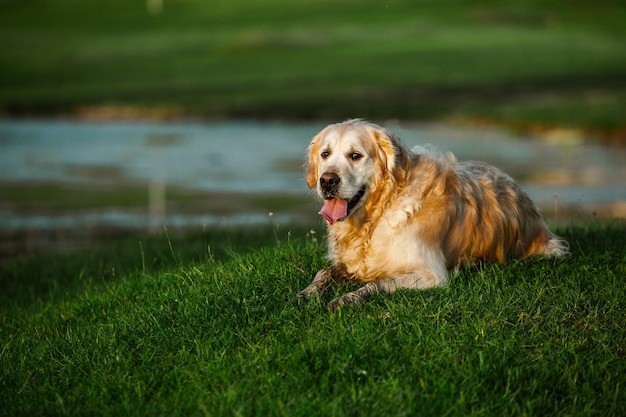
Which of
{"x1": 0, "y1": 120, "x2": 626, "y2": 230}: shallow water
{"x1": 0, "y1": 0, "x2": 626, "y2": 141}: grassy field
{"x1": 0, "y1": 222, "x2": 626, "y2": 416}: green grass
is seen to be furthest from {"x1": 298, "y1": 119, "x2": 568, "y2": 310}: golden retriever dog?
{"x1": 0, "y1": 0, "x2": 626, "y2": 141}: grassy field

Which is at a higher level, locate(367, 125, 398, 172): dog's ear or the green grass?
locate(367, 125, 398, 172): dog's ear

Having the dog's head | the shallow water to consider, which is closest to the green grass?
the dog's head

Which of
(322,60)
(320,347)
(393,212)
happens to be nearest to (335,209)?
(393,212)

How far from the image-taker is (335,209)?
7.19m

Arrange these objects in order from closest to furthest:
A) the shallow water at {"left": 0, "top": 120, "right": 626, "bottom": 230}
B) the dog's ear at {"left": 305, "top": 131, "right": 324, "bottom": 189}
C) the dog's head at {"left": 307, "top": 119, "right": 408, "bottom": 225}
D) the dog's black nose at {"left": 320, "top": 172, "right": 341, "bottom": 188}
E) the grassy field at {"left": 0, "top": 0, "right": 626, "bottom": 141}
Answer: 1. the dog's black nose at {"left": 320, "top": 172, "right": 341, "bottom": 188}
2. the dog's head at {"left": 307, "top": 119, "right": 408, "bottom": 225}
3. the dog's ear at {"left": 305, "top": 131, "right": 324, "bottom": 189}
4. the shallow water at {"left": 0, "top": 120, "right": 626, "bottom": 230}
5. the grassy field at {"left": 0, "top": 0, "right": 626, "bottom": 141}

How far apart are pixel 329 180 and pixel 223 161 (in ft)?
49.9

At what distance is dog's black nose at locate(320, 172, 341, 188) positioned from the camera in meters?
6.95

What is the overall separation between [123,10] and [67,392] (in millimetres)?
68468

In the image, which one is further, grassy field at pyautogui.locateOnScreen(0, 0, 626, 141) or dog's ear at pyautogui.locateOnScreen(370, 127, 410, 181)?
grassy field at pyautogui.locateOnScreen(0, 0, 626, 141)

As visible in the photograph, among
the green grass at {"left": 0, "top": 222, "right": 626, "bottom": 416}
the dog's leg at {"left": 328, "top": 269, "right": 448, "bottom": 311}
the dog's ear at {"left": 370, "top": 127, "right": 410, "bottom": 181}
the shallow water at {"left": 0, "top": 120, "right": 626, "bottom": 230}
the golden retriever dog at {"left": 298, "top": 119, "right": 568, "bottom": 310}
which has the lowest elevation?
the shallow water at {"left": 0, "top": 120, "right": 626, "bottom": 230}

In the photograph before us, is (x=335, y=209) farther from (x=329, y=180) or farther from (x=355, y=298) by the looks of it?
(x=355, y=298)

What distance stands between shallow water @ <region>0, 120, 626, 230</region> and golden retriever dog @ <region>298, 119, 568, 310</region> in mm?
6156

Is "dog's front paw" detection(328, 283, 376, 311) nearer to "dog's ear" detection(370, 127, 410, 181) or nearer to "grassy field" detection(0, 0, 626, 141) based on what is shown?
"dog's ear" detection(370, 127, 410, 181)

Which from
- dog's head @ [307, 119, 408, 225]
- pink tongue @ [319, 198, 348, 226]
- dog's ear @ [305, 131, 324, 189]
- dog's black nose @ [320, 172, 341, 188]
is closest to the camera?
dog's black nose @ [320, 172, 341, 188]
